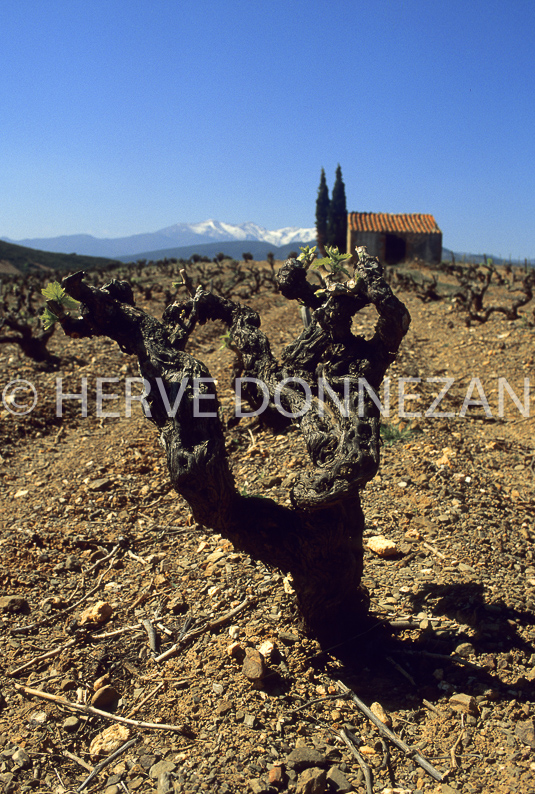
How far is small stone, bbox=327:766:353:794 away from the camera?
7.98ft

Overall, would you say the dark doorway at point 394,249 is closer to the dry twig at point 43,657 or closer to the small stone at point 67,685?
the dry twig at point 43,657

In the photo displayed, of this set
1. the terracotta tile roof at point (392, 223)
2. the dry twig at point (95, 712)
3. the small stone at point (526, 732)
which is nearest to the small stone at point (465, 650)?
the small stone at point (526, 732)

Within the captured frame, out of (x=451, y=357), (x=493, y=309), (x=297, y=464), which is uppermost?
(x=493, y=309)

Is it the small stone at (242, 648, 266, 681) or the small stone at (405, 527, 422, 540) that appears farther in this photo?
the small stone at (405, 527, 422, 540)

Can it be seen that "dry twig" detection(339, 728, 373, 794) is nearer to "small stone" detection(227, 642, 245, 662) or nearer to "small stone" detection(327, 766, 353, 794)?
"small stone" detection(327, 766, 353, 794)

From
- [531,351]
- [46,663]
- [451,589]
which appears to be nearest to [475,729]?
[451,589]

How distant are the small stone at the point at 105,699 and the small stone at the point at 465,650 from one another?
1.86 m

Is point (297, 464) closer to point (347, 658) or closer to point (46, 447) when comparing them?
point (347, 658)

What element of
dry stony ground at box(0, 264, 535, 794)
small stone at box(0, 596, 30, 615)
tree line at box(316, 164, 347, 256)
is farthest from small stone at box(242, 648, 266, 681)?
tree line at box(316, 164, 347, 256)

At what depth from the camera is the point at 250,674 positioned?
2.94 m

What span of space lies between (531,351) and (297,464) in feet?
21.3

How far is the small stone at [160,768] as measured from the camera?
8.32 feet

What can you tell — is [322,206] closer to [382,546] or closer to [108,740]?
[382,546]

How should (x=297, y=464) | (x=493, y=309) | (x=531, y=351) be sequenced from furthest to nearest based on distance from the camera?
(x=493, y=309), (x=531, y=351), (x=297, y=464)
